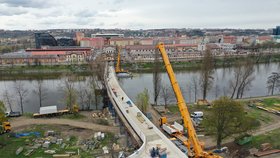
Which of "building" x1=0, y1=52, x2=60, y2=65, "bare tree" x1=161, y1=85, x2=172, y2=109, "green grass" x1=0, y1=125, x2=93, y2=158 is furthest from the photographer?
"building" x1=0, y1=52, x2=60, y2=65

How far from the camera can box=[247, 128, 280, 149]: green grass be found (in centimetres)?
1781

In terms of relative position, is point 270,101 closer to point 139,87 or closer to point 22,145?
point 139,87

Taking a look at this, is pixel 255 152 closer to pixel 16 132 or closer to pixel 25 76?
pixel 16 132

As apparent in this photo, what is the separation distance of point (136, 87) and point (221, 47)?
5124cm

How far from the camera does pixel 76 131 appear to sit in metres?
20.8

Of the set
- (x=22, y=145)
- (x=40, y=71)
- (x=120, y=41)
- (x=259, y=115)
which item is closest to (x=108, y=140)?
(x=22, y=145)

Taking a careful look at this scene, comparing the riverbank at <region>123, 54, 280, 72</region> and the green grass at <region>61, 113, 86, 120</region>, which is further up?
the riverbank at <region>123, 54, 280, 72</region>

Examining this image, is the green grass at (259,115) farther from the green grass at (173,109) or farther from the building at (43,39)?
the building at (43,39)

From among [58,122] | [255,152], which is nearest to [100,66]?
[58,122]

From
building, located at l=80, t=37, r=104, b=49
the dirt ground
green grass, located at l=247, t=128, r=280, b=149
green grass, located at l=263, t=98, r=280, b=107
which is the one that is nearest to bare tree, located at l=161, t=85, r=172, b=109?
the dirt ground

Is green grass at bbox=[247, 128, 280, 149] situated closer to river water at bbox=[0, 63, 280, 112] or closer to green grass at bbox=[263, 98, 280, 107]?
green grass at bbox=[263, 98, 280, 107]

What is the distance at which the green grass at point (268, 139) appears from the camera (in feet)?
58.4

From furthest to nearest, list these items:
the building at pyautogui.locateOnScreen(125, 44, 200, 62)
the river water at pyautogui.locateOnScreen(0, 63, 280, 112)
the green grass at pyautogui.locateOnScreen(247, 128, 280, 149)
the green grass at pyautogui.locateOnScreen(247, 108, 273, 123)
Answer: the building at pyautogui.locateOnScreen(125, 44, 200, 62) → the river water at pyautogui.locateOnScreen(0, 63, 280, 112) → the green grass at pyautogui.locateOnScreen(247, 108, 273, 123) → the green grass at pyautogui.locateOnScreen(247, 128, 280, 149)

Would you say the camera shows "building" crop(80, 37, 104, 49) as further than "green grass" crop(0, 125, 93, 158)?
Yes
